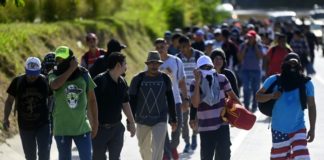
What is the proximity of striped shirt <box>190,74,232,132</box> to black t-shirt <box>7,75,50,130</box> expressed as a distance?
5.68 feet

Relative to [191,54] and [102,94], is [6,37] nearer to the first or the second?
[191,54]

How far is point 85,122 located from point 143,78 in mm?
1467

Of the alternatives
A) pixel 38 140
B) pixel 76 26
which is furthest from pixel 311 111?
pixel 76 26

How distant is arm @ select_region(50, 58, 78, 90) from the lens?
33.6 ft

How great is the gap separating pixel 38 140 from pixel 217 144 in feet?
6.62

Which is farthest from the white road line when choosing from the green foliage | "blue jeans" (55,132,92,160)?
"blue jeans" (55,132,92,160)

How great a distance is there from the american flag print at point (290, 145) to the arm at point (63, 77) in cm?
226

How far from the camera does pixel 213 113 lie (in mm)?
11242

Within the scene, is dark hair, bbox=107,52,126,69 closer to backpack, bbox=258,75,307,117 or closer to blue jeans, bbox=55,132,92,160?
blue jeans, bbox=55,132,92,160

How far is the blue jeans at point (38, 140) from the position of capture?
11.3 meters

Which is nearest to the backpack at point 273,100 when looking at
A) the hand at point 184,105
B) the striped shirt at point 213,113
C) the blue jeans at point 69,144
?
the striped shirt at point 213,113

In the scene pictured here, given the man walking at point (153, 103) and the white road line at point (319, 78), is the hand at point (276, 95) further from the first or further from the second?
the white road line at point (319, 78)

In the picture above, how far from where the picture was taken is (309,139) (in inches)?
428

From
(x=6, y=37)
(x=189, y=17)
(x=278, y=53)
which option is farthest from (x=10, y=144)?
(x=189, y=17)
